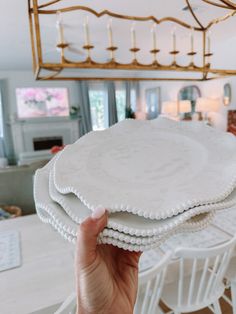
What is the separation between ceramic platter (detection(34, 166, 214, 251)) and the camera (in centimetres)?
28

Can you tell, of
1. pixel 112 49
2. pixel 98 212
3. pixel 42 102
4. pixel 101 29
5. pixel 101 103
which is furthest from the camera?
pixel 101 103

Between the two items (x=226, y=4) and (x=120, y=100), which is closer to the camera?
(x=226, y=4)

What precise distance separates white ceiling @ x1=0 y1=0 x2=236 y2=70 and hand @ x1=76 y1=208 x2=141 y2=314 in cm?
233

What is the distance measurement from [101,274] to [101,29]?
314 cm

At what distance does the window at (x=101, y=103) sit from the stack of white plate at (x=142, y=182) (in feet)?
20.5

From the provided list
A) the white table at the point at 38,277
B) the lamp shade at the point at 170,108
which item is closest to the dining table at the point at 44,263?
the white table at the point at 38,277

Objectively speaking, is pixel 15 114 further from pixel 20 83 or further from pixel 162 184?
pixel 162 184

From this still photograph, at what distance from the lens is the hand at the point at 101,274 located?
0.97 feet

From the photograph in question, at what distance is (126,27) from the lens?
2.92m

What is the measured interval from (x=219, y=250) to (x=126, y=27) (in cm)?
273

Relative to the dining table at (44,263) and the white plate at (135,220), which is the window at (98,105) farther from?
the white plate at (135,220)

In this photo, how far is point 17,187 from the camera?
2.59m

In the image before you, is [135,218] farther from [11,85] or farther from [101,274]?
[11,85]

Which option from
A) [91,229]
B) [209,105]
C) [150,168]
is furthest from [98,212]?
[209,105]
